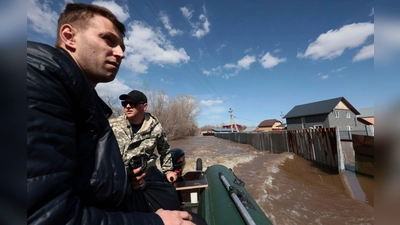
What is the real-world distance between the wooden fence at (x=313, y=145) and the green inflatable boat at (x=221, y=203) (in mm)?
6093

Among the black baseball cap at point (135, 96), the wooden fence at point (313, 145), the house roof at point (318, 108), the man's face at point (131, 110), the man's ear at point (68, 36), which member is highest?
the house roof at point (318, 108)

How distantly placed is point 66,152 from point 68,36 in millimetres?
749

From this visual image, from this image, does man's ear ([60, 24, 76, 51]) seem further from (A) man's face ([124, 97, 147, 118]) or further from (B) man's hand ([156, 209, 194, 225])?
(A) man's face ([124, 97, 147, 118])

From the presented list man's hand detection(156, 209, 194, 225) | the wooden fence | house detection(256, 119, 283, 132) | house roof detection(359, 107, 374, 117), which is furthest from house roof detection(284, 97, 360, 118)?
man's hand detection(156, 209, 194, 225)

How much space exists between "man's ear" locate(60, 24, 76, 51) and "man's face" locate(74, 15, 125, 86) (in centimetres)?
2

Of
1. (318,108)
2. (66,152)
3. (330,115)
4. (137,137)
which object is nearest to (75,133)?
(66,152)

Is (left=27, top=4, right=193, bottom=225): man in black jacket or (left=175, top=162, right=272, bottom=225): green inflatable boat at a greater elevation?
(left=27, top=4, right=193, bottom=225): man in black jacket

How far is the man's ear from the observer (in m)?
1.03

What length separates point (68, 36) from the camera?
1055 millimetres

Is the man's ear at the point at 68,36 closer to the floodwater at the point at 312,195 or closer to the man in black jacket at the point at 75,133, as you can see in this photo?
the man in black jacket at the point at 75,133

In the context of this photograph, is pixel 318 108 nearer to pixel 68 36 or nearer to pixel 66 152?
pixel 68 36

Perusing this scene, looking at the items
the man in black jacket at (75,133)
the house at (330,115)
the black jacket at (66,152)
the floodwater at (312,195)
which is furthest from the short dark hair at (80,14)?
the house at (330,115)

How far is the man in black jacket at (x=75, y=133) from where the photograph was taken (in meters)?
0.59

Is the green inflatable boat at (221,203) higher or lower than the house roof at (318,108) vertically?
lower
